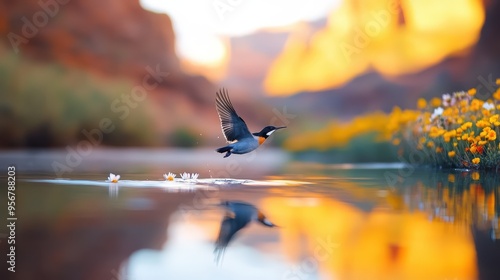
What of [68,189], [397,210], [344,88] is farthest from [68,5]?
[397,210]

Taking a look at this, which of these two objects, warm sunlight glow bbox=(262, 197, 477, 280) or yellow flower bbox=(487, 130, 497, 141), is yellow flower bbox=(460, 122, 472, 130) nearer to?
yellow flower bbox=(487, 130, 497, 141)

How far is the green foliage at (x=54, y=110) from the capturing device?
44.9 feet

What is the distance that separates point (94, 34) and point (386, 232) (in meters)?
19.2

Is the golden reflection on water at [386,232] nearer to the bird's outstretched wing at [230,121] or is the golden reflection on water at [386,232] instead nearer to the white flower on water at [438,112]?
the bird's outstretched wing at [230,121]

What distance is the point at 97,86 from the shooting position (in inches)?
611

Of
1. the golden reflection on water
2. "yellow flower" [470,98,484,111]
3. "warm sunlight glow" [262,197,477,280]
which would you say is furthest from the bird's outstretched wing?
"yellow flower" [470,98,484,111]

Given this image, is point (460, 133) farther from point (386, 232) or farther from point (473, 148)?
point (386, 232)

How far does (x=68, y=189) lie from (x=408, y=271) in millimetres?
3372

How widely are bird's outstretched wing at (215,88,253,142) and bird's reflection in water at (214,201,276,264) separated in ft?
6.14

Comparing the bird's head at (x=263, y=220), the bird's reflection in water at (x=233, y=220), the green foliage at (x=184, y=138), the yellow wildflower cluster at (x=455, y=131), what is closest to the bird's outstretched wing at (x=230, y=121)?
the bird's reflection in water at (x=233, y=220)

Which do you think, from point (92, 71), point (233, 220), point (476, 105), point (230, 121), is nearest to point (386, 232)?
point (233, 220)

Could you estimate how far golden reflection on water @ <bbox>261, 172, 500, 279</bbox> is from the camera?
213 cm

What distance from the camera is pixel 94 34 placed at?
20.8 m

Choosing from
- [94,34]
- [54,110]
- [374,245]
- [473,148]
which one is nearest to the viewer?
[374,245]
